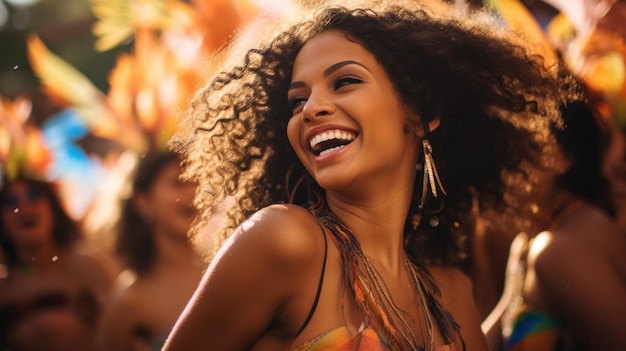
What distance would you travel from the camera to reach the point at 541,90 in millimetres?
Result: 2906

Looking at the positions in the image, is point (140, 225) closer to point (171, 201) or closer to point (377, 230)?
point (171, 201)

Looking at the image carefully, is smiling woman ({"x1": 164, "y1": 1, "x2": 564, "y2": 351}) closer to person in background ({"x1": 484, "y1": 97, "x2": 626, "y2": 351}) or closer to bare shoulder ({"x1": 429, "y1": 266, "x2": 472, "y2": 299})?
bare shoulder ({"x1": 429, "y1": 266, "x2": 472, "y2": 299})

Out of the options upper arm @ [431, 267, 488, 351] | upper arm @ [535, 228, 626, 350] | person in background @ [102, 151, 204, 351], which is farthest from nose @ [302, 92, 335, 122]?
person in background @ [102, 151, 204, 351]

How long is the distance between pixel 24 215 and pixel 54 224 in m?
0.24

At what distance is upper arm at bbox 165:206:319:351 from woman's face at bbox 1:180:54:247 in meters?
4.34

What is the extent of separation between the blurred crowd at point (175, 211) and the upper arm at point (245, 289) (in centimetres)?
79

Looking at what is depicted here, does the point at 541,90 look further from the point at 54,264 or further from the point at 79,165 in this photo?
the point at 79,165

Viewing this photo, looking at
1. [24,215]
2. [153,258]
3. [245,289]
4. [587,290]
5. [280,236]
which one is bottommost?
[24,215]

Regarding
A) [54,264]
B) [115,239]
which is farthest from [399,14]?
[54,264]

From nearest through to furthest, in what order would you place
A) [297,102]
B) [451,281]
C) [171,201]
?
[297,102]
[451,281]
[171,201]

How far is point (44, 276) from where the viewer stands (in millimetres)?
5906

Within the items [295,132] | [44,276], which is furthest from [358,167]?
[44,276]

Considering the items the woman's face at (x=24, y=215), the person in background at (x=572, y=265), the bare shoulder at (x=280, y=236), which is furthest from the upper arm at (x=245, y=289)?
the woman's face at (x=24, y=215)

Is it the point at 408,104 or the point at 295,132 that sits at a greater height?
the point at 408,104
